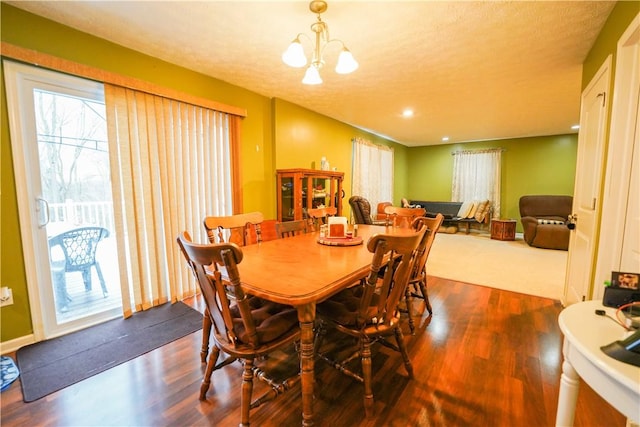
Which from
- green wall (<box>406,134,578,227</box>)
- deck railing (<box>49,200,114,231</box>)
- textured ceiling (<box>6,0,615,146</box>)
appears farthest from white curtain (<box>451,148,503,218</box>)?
deck railing (<box>49,200,114,231</box>)

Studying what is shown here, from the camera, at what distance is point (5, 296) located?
1.89m

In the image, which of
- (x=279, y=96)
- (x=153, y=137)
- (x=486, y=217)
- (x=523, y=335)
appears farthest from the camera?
(x=486, y=217)

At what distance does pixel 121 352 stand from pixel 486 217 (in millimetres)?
7541

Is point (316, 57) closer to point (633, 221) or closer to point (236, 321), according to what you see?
point (236, 321)

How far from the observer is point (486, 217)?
268 inches

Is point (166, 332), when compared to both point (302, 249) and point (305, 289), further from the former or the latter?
point (305, 289)

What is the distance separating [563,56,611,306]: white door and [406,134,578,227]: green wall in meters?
4.78

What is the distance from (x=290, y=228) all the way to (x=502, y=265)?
347 centimetres

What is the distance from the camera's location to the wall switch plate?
1873 millimetres

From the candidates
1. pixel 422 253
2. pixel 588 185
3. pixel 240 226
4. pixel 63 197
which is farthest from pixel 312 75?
pixel 588 185

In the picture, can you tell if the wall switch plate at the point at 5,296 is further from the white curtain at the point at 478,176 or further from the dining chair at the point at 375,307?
the white curtain at the point at 478,176

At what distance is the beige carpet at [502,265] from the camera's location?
3221mm

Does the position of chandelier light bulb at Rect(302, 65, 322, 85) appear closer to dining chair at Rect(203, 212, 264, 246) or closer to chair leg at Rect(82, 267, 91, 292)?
dining chair at Rect(203, 212, 264, 246)

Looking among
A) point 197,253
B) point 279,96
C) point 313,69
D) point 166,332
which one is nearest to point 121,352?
point 166,332
